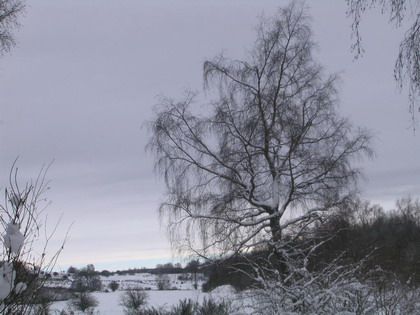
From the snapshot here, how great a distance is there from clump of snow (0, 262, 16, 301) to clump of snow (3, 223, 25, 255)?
187 millimetres

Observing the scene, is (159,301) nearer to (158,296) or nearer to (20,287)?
(158,296)

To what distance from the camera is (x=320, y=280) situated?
7.03 meters

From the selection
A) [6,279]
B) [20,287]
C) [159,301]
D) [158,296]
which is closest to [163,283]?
[158,296]

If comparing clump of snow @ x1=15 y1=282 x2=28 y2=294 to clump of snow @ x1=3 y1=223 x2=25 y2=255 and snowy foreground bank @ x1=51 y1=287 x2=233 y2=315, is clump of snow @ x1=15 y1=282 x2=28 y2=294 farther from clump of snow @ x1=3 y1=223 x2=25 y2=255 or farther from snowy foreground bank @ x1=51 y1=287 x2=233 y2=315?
snowy foreground bank @ x1=51 y1=287 x2=233 y2=315

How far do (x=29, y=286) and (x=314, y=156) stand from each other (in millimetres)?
10329

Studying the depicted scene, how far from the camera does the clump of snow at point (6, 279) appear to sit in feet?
11.9

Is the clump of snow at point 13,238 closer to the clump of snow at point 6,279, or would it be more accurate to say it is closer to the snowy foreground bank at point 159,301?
the clump of snow at point 6,279

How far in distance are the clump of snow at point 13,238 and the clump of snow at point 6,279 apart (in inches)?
7.4

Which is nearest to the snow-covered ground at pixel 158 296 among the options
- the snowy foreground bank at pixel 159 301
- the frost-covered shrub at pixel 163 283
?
the snowy foreground bank at pixel 159 301

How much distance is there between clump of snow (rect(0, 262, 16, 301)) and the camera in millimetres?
3637

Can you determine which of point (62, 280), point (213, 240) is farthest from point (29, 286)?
point (213, 240)

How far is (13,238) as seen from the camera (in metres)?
3.89

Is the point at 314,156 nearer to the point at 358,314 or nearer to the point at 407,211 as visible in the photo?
the point at 358,314

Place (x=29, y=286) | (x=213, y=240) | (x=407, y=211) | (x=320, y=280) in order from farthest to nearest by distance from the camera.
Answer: (x=407, y=211) → (x=213, y=240) → (x=320, y=280) → (x=29, y=286)
